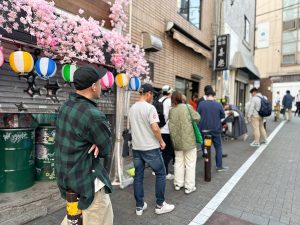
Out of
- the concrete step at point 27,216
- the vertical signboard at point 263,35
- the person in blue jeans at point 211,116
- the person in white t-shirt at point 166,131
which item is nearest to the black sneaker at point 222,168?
the person in blue jeans at point 211,116

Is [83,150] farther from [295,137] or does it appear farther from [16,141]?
[295,137]

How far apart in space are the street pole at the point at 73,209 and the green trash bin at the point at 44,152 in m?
2.42

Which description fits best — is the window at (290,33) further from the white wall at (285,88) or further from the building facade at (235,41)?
the building facade at (235,41)

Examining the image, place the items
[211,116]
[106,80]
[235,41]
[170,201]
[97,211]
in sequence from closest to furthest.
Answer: [97,211]
[170,201]
[106,80]
[211,116]
[235,41]

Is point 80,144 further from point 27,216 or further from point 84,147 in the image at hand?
point 27,216

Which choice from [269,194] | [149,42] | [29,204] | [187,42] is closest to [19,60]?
[29,204]

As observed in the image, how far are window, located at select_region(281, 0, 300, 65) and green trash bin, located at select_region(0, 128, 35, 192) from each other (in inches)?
1145

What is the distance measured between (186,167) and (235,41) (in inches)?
429

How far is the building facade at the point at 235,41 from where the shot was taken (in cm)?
1137

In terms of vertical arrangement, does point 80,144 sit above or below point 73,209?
above

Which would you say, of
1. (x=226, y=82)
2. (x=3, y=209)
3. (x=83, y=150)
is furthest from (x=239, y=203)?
(x=226, y=82)

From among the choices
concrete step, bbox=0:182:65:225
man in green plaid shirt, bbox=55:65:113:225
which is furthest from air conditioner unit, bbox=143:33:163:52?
man in green plaid shirt, bbox=55:65:113:225

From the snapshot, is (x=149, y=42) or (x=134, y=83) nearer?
(x=134, y=83)

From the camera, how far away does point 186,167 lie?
4.50m
